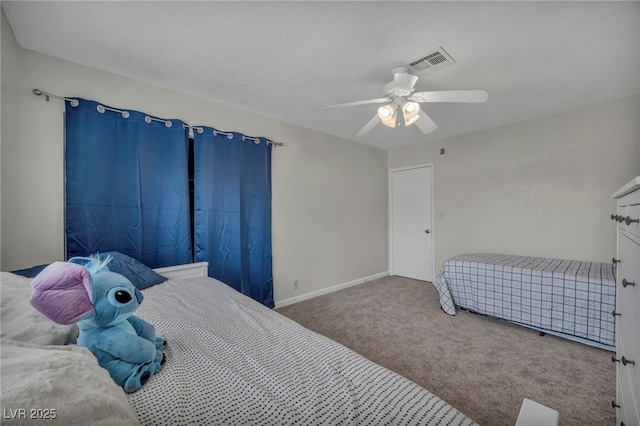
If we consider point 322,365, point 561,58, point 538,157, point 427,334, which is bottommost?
point 427,334

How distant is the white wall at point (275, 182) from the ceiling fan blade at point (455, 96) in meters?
1.78

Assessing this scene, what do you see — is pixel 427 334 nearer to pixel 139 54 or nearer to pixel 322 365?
pixel 322 365

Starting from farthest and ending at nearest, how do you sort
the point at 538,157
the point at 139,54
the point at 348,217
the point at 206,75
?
the point at 348,217 → the point at 538,157 → the point at 206,75 → the point at 139,54

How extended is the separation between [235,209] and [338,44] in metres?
1.78

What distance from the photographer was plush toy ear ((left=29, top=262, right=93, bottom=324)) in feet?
2.03

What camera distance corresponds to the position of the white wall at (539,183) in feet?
8.61

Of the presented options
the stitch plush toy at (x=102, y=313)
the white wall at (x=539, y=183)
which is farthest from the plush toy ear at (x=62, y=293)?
the white wall at (x=539, y=183)

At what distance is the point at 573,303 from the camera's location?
6.96ft

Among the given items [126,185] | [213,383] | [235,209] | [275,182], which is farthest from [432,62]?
[126,185]

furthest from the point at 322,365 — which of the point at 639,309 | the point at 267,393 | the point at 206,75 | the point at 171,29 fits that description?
the point at 206,75

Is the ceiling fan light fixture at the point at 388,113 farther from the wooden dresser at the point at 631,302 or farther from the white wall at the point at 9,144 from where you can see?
the white wall at the point at 9,144

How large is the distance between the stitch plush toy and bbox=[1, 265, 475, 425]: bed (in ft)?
0.17

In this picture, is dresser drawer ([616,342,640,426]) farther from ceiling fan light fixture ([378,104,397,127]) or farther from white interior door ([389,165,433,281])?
white interior door ([389,165,433,281])

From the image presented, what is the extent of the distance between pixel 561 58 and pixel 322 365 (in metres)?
2.65
